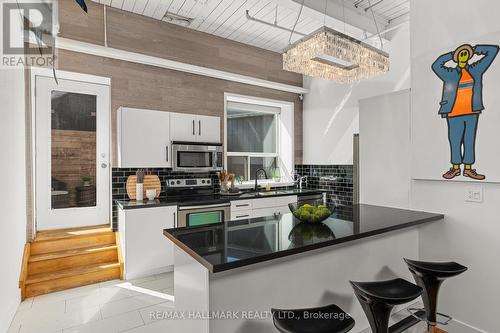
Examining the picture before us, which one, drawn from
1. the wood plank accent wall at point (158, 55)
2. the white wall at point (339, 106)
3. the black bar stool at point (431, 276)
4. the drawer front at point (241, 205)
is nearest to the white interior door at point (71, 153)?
the wood plank accent wall at point (158, 55)

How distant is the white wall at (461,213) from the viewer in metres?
2.14

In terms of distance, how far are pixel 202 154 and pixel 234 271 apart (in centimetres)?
277

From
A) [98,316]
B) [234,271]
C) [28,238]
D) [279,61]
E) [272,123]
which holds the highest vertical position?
[279,61]

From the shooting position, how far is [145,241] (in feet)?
11.2

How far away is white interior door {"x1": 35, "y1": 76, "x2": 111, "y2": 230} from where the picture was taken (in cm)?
365

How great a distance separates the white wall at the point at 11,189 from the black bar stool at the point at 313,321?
226 cm

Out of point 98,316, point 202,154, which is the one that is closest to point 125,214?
point 98,316

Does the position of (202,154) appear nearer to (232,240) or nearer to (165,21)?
(165,21)

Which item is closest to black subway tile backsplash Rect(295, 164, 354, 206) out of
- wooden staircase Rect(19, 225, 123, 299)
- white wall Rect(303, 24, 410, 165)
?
white wall Rect(303, 24, 410, 165)

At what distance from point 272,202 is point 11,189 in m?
3.13

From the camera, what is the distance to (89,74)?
3635 mm

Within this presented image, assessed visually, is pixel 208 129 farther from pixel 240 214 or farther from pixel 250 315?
pixel 250 315

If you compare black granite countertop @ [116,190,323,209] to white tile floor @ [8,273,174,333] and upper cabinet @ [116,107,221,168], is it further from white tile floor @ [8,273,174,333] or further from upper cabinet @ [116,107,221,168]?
white tile floor @ [8,273,174,333]

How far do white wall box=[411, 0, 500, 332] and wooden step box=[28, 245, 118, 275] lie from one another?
3.50 m
